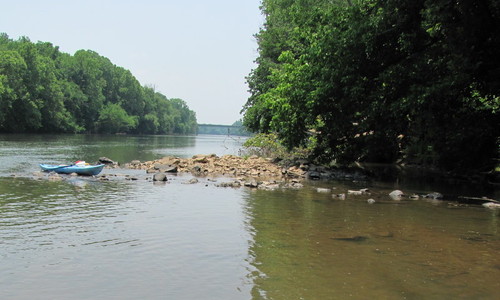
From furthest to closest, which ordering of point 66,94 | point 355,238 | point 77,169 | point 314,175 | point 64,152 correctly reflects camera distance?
point 66,94 < point 64,152 < point 314,175 < point 77,169 < point 355,238

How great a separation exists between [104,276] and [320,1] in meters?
30.3

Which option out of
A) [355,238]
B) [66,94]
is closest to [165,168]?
[355,238]

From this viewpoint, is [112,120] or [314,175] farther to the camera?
[112,120]

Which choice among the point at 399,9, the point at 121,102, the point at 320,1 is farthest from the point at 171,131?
the point at 399,9

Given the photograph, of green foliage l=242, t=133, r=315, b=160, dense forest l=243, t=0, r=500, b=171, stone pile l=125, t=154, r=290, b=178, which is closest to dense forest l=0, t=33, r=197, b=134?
green foliage l=242, t=133, r=315, b=160

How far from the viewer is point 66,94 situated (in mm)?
96562

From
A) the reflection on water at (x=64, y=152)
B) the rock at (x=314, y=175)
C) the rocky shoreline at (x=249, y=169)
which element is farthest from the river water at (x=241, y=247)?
the reflection on water at (x=64, y=152)

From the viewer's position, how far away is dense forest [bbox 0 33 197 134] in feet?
240

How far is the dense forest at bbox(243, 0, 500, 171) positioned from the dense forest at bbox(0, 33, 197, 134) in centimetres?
5823

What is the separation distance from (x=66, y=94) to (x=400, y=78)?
9154cm

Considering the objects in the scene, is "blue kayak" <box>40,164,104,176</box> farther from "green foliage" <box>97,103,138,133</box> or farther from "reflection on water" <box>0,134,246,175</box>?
"green foliage" <box>97,103,138,133</box>

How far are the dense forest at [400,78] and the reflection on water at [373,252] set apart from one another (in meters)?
5.06

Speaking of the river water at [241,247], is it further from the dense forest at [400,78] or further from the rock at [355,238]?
the dense forest at [400,78]

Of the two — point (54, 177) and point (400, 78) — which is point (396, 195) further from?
point (54, 177)
